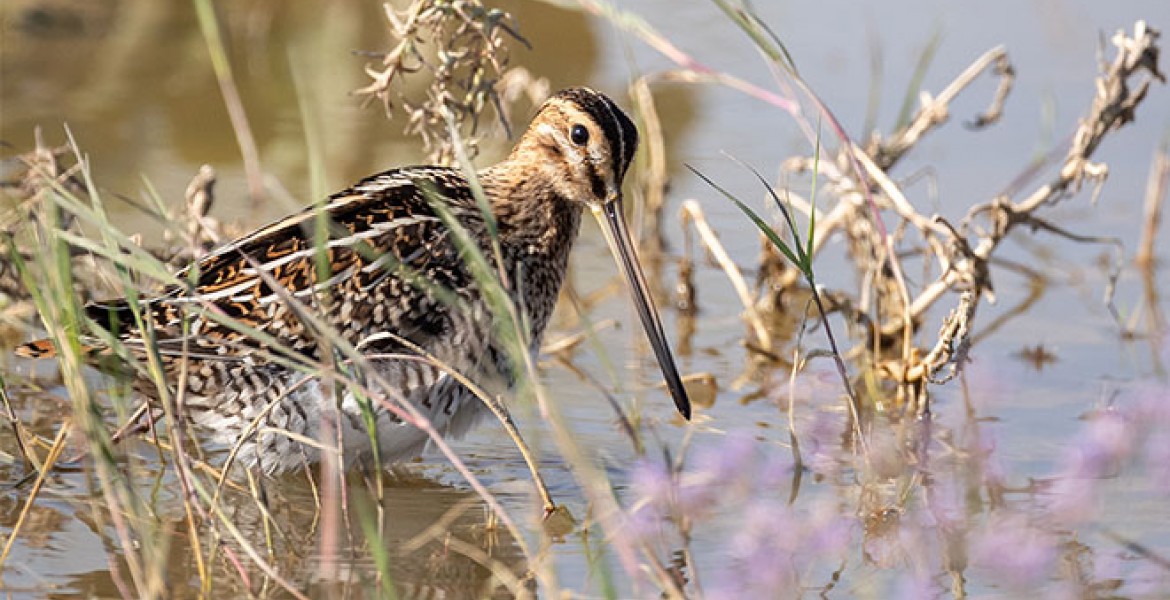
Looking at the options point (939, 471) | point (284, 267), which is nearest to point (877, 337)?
point (939, 471)

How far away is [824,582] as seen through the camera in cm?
414

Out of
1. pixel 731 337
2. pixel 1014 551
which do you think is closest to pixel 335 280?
pixel 1014 551

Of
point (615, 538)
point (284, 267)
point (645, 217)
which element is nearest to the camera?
point (615, 538)

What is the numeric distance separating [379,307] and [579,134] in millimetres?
686

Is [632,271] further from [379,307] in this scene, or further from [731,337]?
[731,337]

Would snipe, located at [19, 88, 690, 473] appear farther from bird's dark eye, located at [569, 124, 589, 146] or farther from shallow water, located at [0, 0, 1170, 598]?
shallow water, located at [0, 0, 1170, 598]

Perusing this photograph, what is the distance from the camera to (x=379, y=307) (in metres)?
4.61

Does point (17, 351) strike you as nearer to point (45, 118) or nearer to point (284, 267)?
point (284, 267)

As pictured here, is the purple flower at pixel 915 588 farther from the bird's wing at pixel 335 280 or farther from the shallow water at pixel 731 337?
the bird's wing at pixel 335 280

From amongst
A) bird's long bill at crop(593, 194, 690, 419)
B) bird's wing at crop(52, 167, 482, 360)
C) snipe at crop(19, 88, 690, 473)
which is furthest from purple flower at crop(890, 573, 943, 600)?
bird's wing at crop(52, 167, 482, 360)

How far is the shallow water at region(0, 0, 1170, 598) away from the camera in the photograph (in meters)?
4.24

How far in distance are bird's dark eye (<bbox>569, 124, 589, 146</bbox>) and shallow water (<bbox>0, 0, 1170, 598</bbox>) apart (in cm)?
45

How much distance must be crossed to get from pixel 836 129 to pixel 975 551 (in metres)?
1.09

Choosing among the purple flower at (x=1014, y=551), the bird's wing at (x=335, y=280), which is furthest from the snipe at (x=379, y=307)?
the purple flower at (x=1014, y=551)
